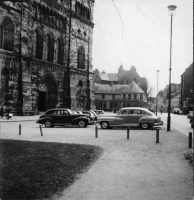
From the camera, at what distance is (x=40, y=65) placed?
35.0m

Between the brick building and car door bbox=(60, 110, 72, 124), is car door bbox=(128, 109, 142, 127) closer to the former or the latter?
car door bbox=(60, 110, 72, 124)

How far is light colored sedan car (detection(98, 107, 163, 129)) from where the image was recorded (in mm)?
18203

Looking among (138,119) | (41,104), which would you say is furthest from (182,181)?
(41,104)

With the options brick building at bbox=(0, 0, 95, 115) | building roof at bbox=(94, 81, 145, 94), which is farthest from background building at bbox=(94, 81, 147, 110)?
brick building at bbox=(0, 0, 95, 115)

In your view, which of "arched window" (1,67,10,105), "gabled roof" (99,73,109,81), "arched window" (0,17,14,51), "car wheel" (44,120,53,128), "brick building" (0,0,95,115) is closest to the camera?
"car wheel" (44,120,53,128)

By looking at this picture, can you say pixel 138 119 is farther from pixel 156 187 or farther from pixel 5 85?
pixel 5 85

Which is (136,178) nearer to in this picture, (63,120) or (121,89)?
(63,120)

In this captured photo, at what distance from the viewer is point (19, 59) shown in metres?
31.5

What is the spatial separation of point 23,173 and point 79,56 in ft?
122

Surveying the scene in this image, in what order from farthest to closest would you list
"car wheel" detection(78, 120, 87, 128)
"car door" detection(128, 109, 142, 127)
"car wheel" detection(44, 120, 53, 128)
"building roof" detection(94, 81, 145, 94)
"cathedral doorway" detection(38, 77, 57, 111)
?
"building roof" detection(94, 81, 145, 94), "cathedral doorway" detection(38, 77, 57, 111), "car wheel" detection(78, 120, 87, 128), "car wheel" detection(44, 120, 53, 128), "car door" detection(128, 109, 142, 127)

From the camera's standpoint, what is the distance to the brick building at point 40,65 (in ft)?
98.7

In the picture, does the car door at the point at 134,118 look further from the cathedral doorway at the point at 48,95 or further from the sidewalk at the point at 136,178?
the cathedral doorway at the point at 48,95

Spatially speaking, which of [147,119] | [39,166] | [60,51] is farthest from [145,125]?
[60,51]

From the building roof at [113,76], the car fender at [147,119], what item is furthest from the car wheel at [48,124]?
the building roof at [113,76]
